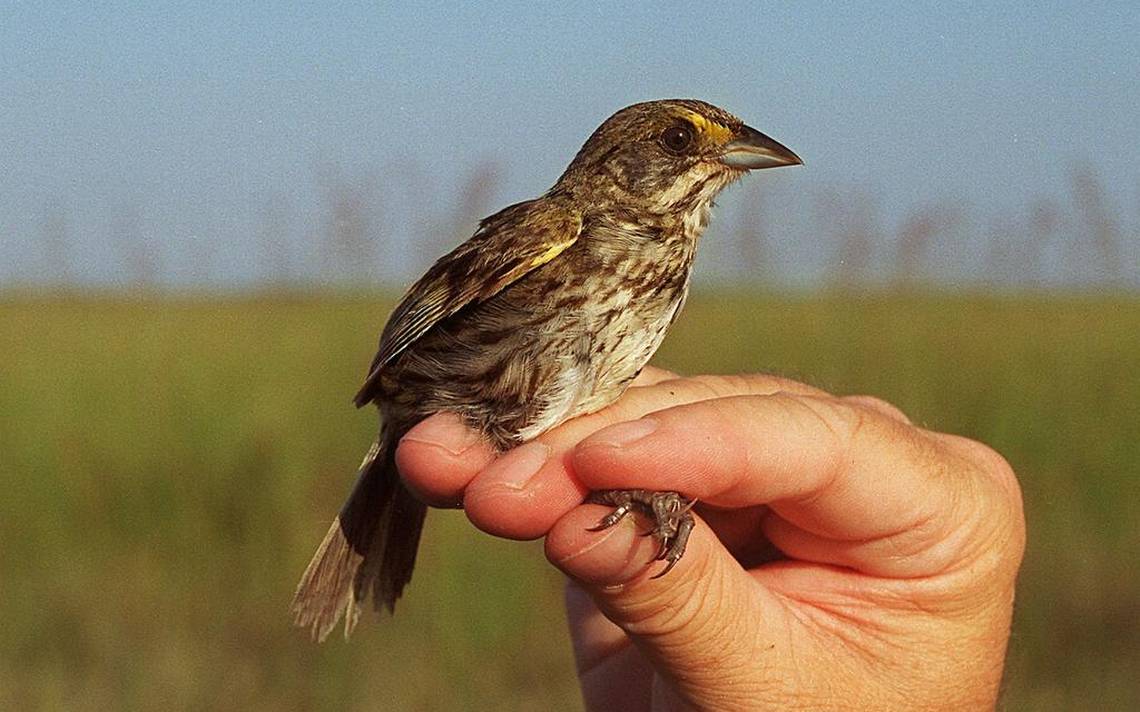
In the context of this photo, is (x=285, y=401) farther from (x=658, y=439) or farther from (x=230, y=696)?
(x=658, y=439)

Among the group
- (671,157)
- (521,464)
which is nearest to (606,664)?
(521,464)

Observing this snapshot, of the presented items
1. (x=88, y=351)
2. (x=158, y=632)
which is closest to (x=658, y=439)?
(x=158, y=632)

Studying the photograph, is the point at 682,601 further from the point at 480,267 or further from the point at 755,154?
the point at 755,154

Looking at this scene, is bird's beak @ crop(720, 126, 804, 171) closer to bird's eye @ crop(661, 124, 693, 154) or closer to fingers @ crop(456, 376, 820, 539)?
bird's eye @ crop(661, 124, 693, 154)

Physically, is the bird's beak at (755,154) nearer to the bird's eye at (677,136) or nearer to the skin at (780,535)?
the bird's eye at (677,136)

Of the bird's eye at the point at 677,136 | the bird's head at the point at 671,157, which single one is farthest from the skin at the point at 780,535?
the bird's eye at the point at 677,136
